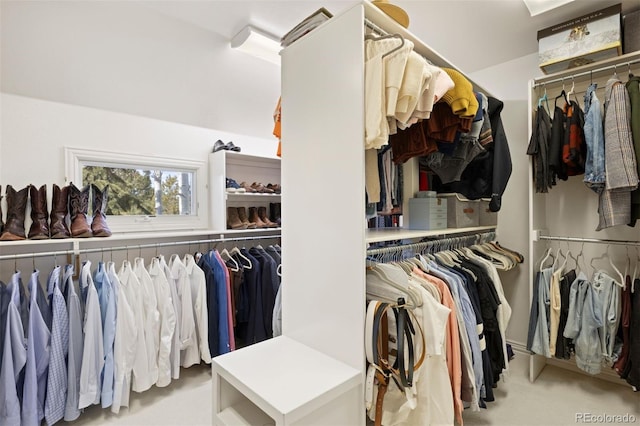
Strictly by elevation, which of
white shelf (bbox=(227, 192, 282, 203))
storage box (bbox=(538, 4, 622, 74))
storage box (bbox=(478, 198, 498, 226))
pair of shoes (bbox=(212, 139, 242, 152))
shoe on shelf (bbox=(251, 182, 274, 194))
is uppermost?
storage box (bbox=(538, 4, 622, 74))

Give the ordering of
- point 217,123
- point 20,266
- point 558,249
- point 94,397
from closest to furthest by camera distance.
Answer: point 94,397
point 20,266
point 558,249
point 217,123

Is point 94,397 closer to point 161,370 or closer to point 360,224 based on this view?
point 161,370

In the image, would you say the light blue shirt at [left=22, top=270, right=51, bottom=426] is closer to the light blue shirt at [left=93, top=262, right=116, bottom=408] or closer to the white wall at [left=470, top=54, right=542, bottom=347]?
the light blue shirt at [left=93, top=262, right=116, bottom=408]

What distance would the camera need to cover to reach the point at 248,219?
312 cm

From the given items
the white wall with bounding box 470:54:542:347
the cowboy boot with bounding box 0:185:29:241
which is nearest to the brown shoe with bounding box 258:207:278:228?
the cowboy boot with bounding box 0:185:29:241

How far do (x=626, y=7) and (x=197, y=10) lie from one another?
3.05m

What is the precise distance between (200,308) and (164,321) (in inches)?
10.4

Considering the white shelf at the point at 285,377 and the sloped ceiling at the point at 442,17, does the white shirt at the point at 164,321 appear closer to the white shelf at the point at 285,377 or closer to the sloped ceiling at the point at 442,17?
the white shelf at the point at 285,377

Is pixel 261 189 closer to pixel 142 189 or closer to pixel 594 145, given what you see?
pixel 142 189

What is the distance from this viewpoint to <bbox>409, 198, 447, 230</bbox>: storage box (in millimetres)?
2084

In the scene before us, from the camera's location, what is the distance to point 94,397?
190cm

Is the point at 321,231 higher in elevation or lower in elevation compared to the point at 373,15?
lower

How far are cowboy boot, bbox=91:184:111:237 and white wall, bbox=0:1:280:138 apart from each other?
0.67 m

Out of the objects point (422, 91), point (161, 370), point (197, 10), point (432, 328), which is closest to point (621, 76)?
point (422, 91)
